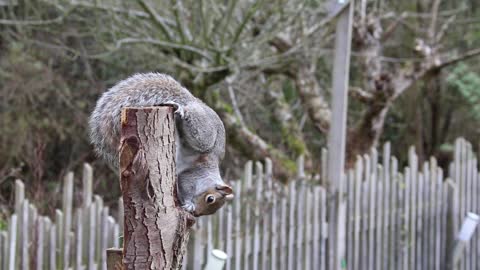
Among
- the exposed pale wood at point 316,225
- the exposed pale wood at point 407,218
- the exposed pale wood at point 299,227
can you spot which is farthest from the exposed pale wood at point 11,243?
the exposed pale wood at point 407,218

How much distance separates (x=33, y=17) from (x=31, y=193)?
6.98 ft

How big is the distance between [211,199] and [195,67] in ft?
9.09

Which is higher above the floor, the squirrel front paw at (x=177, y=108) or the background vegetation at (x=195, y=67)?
the background vegetation at (x=195, y=67)

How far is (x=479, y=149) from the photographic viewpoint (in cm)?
998

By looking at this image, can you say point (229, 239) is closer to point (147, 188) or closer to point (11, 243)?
point (11, 243)

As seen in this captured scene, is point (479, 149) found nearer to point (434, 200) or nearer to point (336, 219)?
point (434, 200)

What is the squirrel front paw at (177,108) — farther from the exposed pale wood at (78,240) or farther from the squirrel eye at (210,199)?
the exposed pale wood at (78,240)

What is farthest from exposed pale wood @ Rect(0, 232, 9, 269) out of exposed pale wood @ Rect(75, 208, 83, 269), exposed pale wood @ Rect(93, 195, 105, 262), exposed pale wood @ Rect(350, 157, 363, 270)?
exposed pale wood @ Rect(350, 157, 363, 270)

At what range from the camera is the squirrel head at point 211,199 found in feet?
6.22

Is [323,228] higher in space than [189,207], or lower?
lower

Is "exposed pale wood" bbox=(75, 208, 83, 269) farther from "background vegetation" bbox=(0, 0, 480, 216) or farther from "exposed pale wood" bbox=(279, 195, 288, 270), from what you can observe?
"exposed pale wood" bbox=(279, 195, 288, 270)

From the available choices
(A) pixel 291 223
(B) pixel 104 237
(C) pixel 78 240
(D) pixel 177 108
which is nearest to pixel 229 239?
(A) pixel 291 223

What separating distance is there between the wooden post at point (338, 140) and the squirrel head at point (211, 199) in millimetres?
2353

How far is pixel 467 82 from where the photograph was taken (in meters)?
8.85
